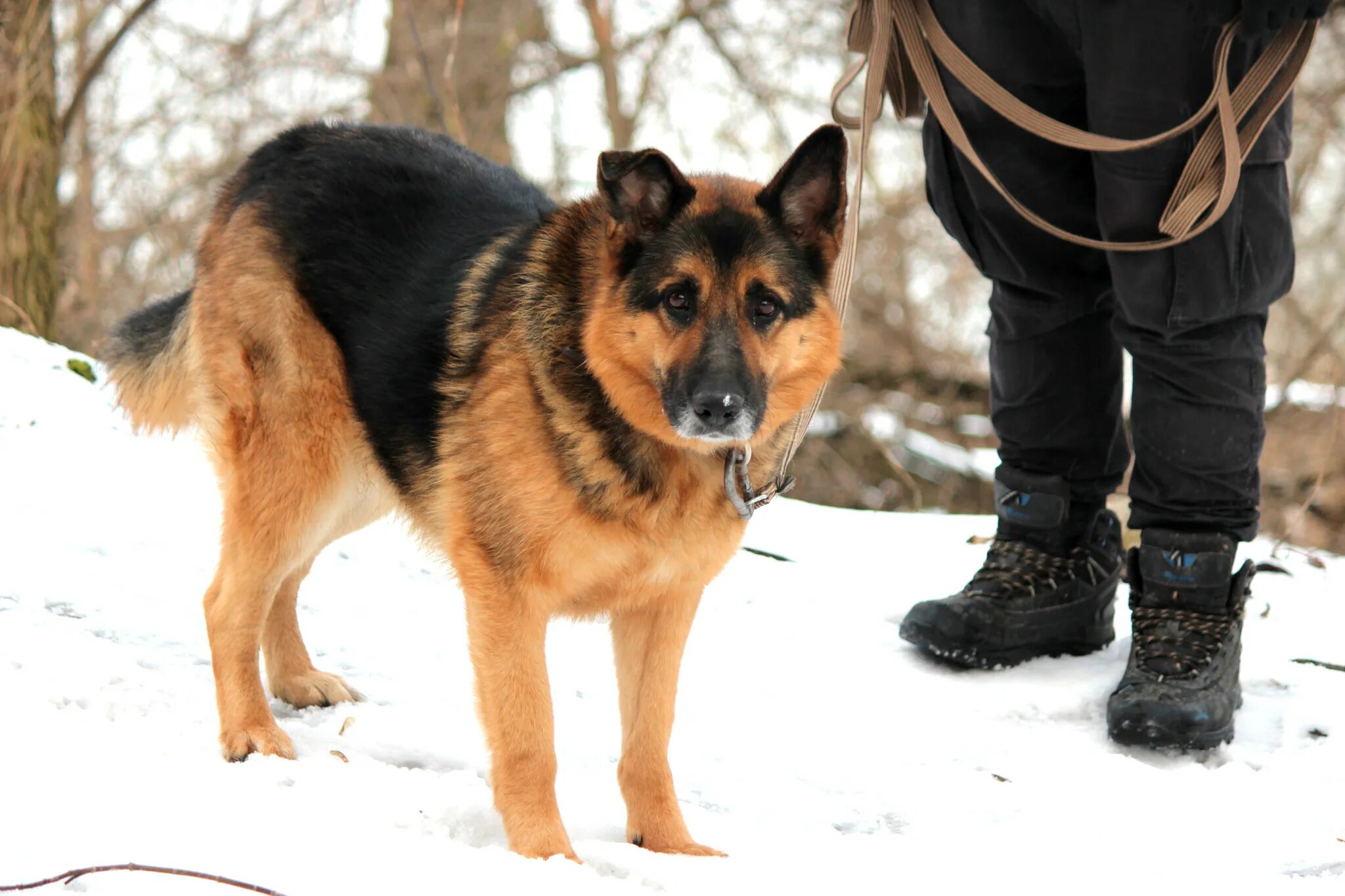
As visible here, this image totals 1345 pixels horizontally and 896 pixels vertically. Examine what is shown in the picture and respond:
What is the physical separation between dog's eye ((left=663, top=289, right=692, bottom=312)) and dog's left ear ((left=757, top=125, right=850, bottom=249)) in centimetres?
34

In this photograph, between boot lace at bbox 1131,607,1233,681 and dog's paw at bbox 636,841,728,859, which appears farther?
boot lace at bbox 1131,607,1233,681

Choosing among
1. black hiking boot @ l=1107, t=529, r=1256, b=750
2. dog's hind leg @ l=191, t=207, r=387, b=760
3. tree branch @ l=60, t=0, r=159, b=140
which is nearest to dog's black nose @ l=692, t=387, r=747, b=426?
dog's hind leg @ l=191, t=207, r=387, b=760

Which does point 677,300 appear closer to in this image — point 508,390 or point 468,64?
point 508,390

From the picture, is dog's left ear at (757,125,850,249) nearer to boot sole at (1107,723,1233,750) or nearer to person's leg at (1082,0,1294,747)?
person's leg at (1082,0,1294,747)

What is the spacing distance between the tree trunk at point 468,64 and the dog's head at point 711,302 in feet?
25.1

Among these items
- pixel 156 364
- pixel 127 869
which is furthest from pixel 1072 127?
pixel 127 869

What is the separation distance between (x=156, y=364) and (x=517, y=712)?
1749 millimetres

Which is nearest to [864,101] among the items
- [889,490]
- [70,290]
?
[889,490]

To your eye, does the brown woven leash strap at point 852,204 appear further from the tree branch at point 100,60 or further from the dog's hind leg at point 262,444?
the tree branch at point 100,60

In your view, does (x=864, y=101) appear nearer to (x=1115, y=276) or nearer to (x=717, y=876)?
(x=1115, y=276)

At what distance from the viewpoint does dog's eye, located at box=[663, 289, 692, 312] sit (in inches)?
107

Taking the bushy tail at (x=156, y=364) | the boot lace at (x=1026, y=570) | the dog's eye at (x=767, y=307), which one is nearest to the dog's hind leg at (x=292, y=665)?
the bushy tail at (x=156, y=364)

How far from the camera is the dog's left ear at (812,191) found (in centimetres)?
278

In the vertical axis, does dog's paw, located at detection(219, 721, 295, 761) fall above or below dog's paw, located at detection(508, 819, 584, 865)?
below
